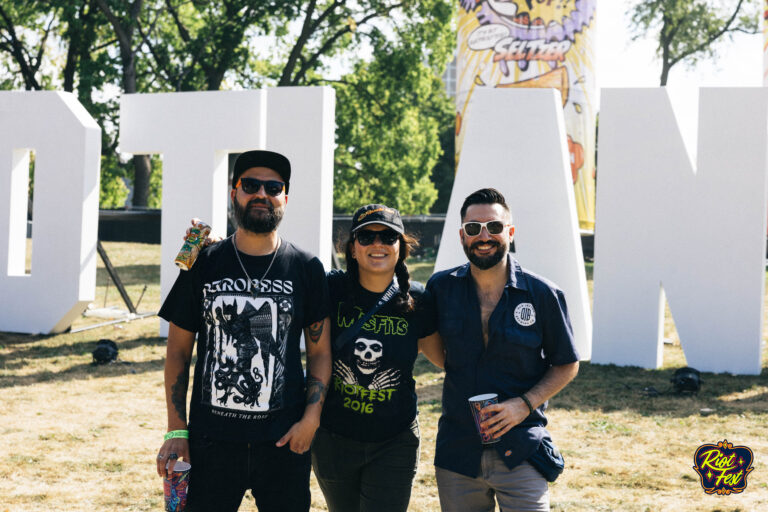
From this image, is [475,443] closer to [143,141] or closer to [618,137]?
[618,137]

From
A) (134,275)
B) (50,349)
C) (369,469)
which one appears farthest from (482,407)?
(134,275)

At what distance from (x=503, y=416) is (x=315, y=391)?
27.3 inches

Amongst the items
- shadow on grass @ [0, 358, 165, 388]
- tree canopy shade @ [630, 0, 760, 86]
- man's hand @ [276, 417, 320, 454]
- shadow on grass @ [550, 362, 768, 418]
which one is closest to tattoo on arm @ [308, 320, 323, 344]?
man's hand @ [276, 417, 320, 454]

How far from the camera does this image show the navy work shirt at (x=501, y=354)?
2.89m

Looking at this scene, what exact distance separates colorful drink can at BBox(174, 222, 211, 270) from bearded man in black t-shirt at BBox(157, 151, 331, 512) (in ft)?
0.11

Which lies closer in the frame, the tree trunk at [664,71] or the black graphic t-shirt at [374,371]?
the black graphic t-shirt at [374,371]

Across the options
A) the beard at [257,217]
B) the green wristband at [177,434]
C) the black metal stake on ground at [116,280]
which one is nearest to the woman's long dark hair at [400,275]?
the beard at [257,217]

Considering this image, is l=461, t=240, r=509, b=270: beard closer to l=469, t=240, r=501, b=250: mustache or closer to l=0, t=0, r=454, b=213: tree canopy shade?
l=469, t=240, r=501, b=250: mustache

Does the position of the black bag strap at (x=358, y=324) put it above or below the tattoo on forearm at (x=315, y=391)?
above

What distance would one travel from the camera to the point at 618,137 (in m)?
9.05

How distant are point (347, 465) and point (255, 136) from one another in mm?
7638

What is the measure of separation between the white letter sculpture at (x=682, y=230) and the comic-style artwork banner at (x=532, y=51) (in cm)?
1028

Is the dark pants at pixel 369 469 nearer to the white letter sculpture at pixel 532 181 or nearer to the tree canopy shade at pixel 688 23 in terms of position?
the white letter sculpture at pixel 532 181

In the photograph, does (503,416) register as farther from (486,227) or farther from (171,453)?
(171,453)
